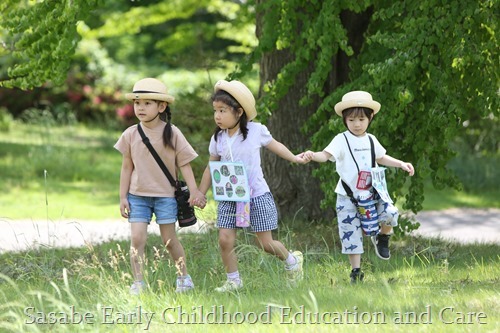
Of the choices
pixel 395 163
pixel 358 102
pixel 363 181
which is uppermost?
pixel 358 102

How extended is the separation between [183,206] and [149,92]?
876mm

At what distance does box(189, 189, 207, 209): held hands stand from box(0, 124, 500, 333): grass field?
1.59ft

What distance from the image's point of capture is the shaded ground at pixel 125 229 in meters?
9.87

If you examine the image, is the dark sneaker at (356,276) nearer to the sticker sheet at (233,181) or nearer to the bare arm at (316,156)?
the bare arm at (316,156)

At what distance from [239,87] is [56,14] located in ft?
7.92

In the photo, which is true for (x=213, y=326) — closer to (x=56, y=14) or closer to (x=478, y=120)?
(x=56, y=14)

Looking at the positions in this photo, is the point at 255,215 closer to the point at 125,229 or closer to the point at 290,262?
the point at 290,262

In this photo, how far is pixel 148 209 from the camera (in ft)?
21.3

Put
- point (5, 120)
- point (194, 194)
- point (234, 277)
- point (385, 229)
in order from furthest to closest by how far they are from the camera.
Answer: point (5, 120) < point (385, 229) < point (194, 194) < point (234, 277)

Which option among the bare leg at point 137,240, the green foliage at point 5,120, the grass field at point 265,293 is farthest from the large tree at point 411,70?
the green foliage at point 5,120

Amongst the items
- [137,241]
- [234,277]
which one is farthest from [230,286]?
[137,241]

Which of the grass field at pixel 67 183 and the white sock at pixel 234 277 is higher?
the grass field at pixel 67 183

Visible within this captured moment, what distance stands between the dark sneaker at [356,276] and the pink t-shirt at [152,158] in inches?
57.0

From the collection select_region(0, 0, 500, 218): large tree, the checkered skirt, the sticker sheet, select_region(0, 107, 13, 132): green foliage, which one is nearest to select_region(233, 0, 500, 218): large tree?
select_region(0, 0, 500, 218): large tree
